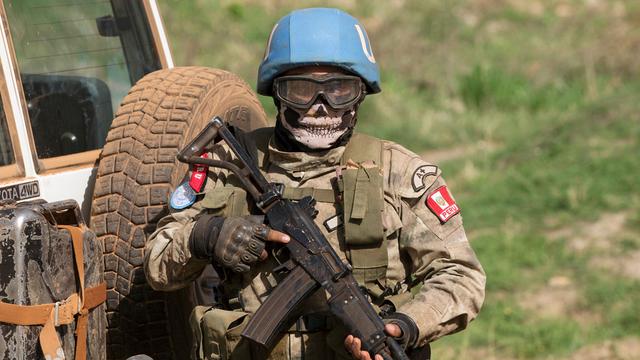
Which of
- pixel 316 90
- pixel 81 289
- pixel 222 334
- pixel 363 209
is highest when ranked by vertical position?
pixel 316 90

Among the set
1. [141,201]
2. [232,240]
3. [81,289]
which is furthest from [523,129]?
[81,289]

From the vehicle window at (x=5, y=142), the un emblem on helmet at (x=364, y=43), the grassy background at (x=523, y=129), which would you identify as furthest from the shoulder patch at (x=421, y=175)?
the grassy background at (x=523, y=129)

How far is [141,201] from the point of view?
400 centimetres

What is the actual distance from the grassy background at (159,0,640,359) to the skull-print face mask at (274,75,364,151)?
292 centimetres

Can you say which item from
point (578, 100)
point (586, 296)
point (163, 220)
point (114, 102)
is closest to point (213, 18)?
point (578, 100)

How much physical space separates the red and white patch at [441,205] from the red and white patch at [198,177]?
72 cm

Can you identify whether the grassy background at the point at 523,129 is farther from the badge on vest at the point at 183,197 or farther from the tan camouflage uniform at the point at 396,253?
the badge on vest at the point at 183,197

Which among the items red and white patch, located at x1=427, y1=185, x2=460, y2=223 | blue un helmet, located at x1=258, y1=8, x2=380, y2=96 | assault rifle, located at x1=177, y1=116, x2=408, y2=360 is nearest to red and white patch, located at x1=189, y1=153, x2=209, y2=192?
assault rifle, located at x1=177, y1=116, x2=408, y2=360

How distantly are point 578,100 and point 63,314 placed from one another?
8796 millimetres

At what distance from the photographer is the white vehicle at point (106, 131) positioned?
399 cm

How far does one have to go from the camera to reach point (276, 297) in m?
3.34

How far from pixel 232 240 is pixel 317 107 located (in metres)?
0.50

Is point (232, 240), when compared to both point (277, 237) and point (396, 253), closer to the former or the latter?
point (277, 237)

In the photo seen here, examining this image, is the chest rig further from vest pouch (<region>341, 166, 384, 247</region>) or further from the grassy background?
the grassy background
